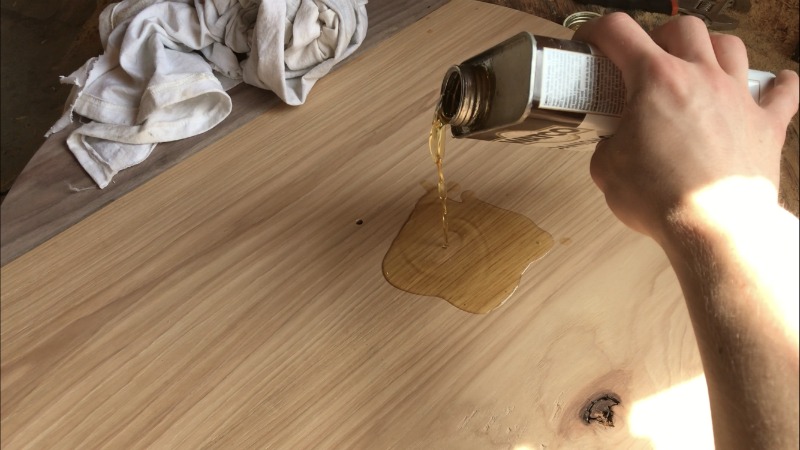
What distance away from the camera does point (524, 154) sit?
0.81m

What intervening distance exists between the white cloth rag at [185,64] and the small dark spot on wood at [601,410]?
20.0 inches

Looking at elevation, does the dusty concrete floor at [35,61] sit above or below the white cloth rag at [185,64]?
below

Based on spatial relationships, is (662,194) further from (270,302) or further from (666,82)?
(270,302)

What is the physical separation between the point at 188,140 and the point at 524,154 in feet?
1.37

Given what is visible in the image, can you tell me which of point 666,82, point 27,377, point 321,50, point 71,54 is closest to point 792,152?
point 666,82

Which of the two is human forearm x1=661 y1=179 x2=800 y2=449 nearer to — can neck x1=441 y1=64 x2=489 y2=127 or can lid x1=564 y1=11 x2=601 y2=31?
can neck x1=441 y1=64 x2=489 y2=127

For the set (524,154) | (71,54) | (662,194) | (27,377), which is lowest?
(71,54)

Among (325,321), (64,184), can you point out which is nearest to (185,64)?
(64,184)

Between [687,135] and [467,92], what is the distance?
0.18m

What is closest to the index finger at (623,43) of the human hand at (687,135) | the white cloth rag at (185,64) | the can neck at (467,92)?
the human hand at (687,135)

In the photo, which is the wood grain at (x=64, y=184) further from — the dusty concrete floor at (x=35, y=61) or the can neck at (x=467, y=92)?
the dusty concrete floor at (x=35, y=61)

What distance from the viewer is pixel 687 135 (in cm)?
52

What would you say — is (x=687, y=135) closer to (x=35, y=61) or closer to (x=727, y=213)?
(x=727, y=213)

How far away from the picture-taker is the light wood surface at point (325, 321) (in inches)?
24.5
